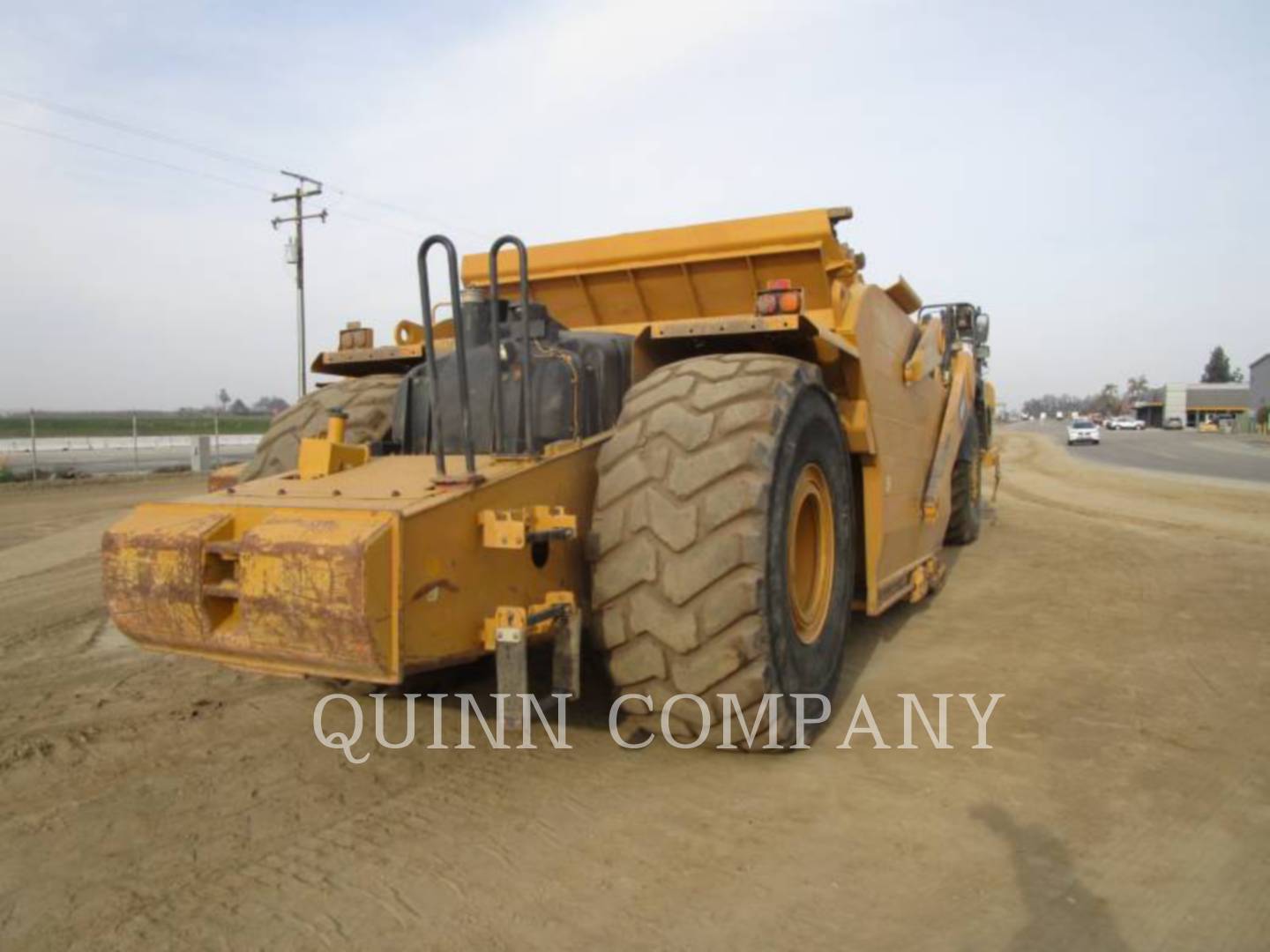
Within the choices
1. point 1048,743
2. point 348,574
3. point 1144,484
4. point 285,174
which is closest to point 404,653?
point 348,574

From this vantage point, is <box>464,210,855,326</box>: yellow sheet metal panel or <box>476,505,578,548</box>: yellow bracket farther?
<box>464,210,855,326</box>: yellow sheet metal panel

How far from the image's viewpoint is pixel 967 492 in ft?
31.4

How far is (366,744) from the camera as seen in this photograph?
3.92 m

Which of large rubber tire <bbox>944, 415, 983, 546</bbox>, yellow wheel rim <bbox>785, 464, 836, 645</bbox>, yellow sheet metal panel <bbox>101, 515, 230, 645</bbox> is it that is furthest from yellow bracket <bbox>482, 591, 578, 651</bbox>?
large rubber tire <bbox>944, 415, 983, 546</bbox>

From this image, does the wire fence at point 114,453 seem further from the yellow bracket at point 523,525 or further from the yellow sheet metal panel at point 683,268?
the yellow bracket at point 523,525

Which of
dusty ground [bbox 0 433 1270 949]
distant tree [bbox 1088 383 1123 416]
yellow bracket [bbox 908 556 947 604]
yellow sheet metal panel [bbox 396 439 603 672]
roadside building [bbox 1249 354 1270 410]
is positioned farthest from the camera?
distant tree [bbox 1088 383 1123 416]

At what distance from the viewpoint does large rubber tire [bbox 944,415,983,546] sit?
8922mm

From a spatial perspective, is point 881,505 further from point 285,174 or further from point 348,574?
point 285,174

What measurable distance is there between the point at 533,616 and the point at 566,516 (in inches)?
15.0

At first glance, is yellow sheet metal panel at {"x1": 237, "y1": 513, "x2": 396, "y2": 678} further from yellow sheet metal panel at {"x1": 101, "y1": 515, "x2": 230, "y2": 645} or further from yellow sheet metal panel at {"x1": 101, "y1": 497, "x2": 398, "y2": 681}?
yellow sheet metal panel at {"x1": 101, "y1": 515, "x2": 230, "y2": 645}

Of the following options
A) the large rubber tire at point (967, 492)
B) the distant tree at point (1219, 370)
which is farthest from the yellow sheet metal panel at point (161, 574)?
the distant tree at point (1219, 370)

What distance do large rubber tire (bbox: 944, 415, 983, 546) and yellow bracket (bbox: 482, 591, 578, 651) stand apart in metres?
6.05

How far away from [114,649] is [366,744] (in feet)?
8.61

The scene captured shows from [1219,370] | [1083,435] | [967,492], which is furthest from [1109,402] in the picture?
[967,492]
